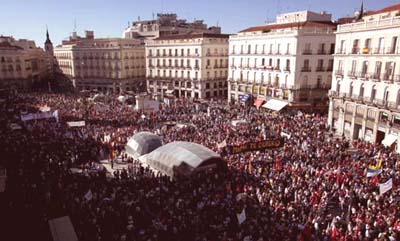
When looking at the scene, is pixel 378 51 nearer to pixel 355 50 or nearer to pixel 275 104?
pixel 355 50

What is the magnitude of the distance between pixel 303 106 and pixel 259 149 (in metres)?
26.8

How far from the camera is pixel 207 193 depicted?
21.2m

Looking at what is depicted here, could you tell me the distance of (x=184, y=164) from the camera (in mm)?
24641

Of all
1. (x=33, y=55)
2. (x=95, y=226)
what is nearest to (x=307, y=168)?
(x=95, y=226)

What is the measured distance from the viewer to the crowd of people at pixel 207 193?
17.3m

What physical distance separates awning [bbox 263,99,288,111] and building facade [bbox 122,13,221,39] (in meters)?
47.4

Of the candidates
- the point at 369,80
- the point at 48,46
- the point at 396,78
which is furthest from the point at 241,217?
the point at 48,46

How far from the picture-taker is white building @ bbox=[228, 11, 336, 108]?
49.6 meters

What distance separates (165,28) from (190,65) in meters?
32.8

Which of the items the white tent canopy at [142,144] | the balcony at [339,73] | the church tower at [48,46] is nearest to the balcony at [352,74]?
the balcony at [339,73]

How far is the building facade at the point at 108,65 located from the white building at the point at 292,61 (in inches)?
1192

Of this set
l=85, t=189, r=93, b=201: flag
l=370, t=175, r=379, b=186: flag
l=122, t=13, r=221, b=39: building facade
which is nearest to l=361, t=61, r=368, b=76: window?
l=370, t=175, r=379, b=186: flag

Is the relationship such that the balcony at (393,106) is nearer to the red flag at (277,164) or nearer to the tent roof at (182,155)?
the red flag at (277,164)

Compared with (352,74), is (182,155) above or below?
below
